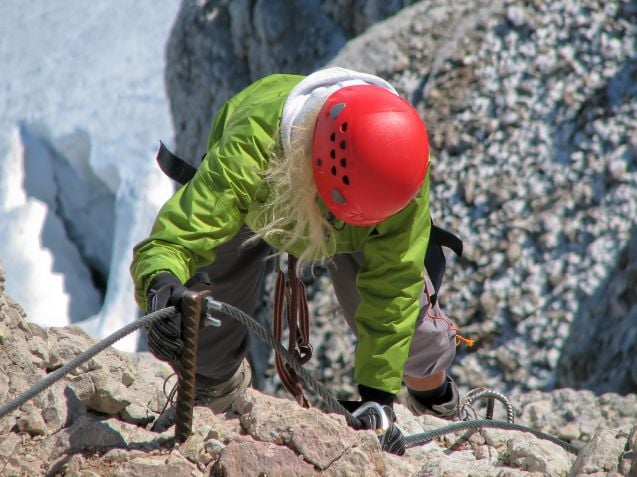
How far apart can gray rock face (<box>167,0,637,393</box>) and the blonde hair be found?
96.8 inches

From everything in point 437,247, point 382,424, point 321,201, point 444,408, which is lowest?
point 444,408

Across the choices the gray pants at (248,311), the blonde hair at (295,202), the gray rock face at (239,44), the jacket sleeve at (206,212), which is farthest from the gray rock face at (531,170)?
the jacket sleeve at (206,212)

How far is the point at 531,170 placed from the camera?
482cm

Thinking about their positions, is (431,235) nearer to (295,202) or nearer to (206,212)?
(295,202)

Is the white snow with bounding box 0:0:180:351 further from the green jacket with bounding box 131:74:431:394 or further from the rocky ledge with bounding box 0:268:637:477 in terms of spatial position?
the green jacket with bounding box 131:74:431:394

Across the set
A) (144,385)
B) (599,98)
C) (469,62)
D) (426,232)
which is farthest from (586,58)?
(144,385)

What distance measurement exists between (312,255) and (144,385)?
0.68 meters

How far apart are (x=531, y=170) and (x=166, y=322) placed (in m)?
3.41

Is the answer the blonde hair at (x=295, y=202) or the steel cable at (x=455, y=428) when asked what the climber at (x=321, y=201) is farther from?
the steel cable at (x=455, y=428)

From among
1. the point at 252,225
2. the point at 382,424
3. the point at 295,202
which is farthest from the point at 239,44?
the point at 382,424

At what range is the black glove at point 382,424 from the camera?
2109mm

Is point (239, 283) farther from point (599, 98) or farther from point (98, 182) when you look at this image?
point (98, 182)

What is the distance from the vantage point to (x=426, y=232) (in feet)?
7.56

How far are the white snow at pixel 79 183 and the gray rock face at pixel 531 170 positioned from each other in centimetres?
483
